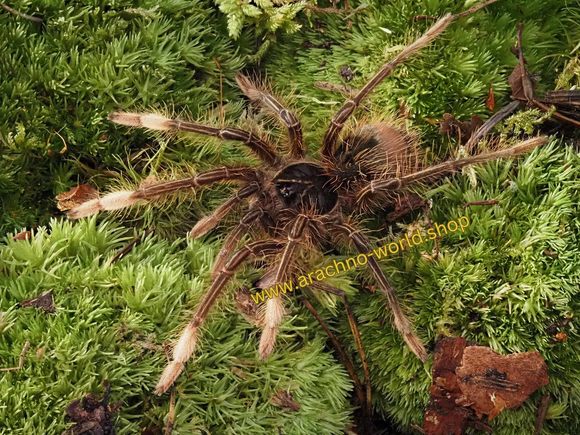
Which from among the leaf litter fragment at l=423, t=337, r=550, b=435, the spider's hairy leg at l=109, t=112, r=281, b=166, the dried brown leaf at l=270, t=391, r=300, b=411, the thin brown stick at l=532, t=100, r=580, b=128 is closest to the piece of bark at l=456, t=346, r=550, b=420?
the leaf litter fragment at l=423, t=337, r=550, b=435

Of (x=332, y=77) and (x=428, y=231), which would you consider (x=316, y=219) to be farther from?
(x=332, y=77)

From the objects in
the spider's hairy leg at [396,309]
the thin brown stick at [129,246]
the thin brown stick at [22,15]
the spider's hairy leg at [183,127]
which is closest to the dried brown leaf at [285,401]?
the spider's hairy leg at [396,309]

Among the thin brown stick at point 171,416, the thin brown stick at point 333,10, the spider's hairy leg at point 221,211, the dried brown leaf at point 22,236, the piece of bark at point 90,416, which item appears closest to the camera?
the piece of bark at point 90,416

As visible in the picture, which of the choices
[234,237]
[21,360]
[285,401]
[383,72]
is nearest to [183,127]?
[234,237]

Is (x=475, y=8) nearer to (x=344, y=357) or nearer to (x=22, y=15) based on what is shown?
(x=344, y=357)

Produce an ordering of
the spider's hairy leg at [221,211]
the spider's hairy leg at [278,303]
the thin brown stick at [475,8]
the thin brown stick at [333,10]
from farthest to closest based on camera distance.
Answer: the thin brown stick at [333,10], the thin brown stick at [475,8], the spider's hairy leg at [221,211], the spider's hairy leg at [278,303]

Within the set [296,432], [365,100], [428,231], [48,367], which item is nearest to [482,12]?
[365,100]

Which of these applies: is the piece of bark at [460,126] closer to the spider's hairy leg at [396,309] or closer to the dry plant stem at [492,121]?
the dry plant stem at [492,121]
